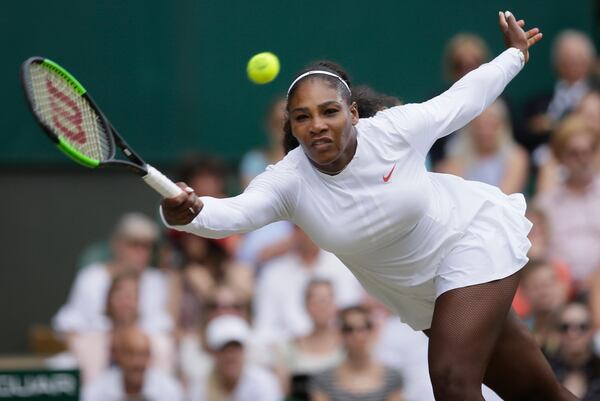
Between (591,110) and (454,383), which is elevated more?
(591,110)

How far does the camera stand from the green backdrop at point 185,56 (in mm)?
9156

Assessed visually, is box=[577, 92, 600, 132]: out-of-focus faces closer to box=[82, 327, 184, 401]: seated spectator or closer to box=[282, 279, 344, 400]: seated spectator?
box=[282, 279, 344, 400]: seated spectator

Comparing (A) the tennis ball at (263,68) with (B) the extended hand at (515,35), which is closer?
(A) the tennis ball at (263,68)

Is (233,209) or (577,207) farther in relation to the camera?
(577,207)

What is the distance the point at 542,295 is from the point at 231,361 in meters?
1.73

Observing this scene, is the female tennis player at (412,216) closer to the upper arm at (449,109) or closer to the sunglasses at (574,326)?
the upper arm at (449,109)

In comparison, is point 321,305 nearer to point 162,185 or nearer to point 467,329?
point 467,329

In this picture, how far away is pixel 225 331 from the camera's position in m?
7.19

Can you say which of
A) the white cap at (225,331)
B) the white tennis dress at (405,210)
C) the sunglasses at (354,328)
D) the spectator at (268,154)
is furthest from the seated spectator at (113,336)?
the white tennis dress at (405,210)

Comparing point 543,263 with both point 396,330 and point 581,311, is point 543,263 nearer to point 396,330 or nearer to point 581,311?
point 581,311

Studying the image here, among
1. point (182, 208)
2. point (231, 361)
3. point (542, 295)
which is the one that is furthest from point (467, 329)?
point (231, 361)

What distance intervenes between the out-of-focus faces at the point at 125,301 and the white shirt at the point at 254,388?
64 cm

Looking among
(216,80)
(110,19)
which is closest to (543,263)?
(216,80)

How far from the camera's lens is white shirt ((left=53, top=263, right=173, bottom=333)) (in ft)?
25.4
